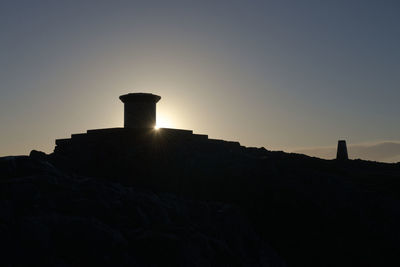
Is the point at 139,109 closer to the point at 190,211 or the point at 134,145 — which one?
the point at 134,145

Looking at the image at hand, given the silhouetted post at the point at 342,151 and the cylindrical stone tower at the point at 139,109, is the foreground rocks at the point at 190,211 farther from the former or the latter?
the silhouetted post at the point at 342,151

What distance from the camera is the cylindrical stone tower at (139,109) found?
1916 cm

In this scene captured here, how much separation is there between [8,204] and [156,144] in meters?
9.12

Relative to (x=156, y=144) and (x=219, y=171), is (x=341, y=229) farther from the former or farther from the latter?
(x=156, y=144)

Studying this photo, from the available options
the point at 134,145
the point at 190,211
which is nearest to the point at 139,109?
the point at 134,145

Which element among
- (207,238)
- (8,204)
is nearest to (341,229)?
(207,238)

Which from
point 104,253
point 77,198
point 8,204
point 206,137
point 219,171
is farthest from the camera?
point 206,137

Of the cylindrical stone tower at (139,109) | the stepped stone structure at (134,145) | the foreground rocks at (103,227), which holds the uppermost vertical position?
the cylindrical stone tower at (139,109)

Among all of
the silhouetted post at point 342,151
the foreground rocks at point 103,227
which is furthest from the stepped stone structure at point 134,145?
the silhouetted post at point 342,151

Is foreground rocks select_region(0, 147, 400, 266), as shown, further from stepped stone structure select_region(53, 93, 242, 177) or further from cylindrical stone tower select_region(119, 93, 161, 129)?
cylindrical stone tower select_region(119, 93, 161, 129)

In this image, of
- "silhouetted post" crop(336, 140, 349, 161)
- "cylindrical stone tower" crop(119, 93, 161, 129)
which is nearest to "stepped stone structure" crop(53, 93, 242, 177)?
"cylindrical stone tower" crop(119, 93, 161, 129)

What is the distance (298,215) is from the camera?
14672mm

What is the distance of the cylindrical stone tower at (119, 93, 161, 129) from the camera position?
19156 millimetres

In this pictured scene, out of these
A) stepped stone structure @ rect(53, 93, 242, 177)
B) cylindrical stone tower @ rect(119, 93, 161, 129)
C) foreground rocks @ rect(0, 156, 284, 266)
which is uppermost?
cylindrical stone tower @ rect(119, 93, 161, 129)
